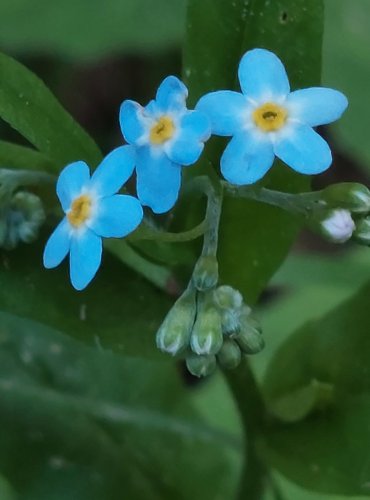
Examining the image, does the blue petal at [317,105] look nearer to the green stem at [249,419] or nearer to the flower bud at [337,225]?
the flower bud at [337,225]

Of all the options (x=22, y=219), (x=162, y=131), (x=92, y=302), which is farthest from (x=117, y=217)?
(x=92, y=302)

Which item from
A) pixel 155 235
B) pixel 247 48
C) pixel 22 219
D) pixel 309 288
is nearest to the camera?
pixel 155 235

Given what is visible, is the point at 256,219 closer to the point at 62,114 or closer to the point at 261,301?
the point at 62,114

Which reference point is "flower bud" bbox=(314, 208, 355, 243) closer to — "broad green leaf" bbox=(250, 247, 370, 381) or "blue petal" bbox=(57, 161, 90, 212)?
"blue petal" bbox=(57, 161, 90, 212)

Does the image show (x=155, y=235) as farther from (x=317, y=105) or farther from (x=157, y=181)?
(x=317, y=105)

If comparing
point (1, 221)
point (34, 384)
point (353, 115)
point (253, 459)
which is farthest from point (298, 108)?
point (353, 115)
